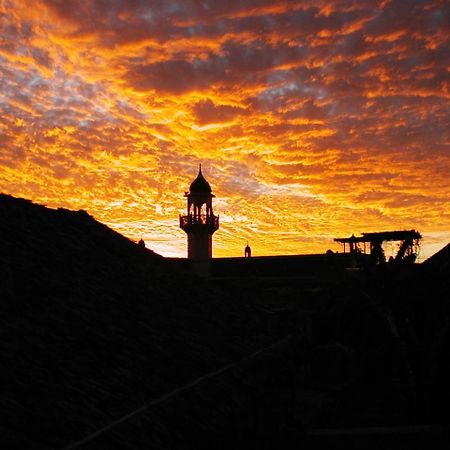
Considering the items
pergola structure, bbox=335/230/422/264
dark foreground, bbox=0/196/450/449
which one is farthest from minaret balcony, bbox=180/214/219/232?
dark foreground, bbox=0/196/450/449

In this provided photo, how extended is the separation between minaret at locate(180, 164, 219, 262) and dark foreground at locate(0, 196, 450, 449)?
2386 centimetres

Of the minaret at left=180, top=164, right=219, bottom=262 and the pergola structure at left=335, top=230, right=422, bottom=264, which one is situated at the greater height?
the minaret at left=180, top=164, right=219, bottom=262

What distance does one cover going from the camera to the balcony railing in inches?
1505

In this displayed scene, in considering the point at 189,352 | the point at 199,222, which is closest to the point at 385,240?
the point at 199,222

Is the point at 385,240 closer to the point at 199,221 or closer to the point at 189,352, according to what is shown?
the point at 199,221

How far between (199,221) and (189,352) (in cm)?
3246

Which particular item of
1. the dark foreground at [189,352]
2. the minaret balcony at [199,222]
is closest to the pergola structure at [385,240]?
the dark foreground at [189,352]

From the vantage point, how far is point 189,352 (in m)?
5.85

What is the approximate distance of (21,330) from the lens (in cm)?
429

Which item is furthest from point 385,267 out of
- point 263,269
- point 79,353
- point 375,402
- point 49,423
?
point 263,269

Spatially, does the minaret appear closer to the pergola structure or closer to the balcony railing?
the balcony railing

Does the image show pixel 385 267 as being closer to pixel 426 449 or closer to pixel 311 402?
pixel 311 402

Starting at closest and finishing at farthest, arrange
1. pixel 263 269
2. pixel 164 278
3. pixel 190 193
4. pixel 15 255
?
pixel 15 255 < pixel 164 278 < pixel 263 269 < pixel 190 193

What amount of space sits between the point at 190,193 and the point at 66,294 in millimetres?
32772
